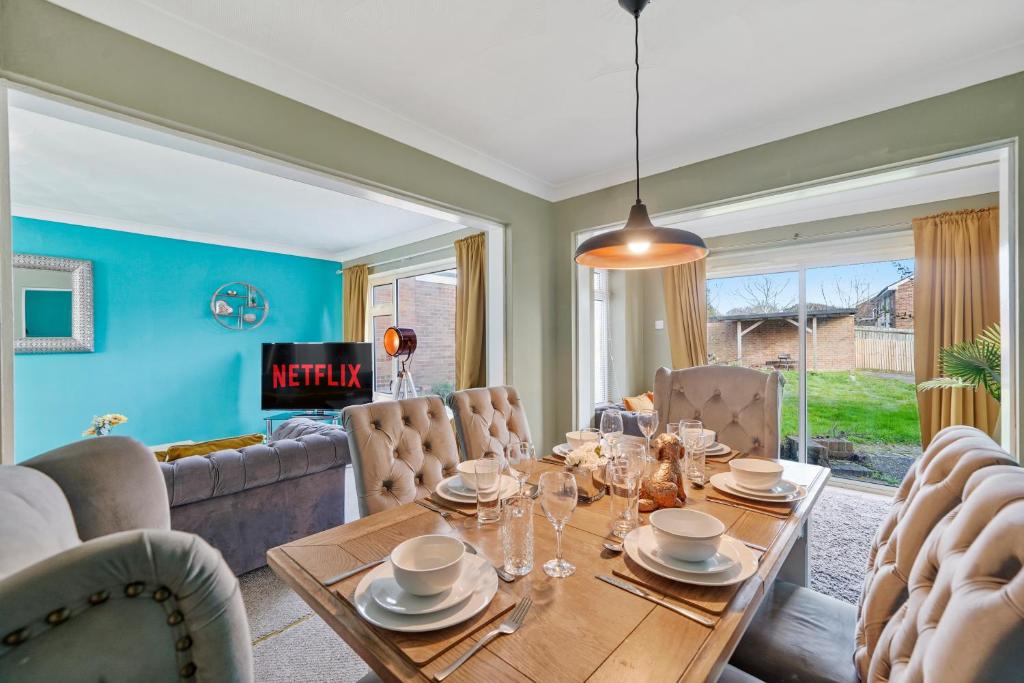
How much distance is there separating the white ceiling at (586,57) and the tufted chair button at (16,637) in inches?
75.0

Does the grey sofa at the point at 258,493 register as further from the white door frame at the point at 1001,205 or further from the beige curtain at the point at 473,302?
the white door frame at the point at 1001,205

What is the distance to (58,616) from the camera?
0.32 metres

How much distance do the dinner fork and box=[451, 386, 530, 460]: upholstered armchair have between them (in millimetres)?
1031

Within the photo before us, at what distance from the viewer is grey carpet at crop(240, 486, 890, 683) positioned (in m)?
1.68

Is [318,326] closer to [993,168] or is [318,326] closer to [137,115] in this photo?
[137,115]

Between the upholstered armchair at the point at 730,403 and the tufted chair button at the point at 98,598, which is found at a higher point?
the tufted chair button at the point at 98,598

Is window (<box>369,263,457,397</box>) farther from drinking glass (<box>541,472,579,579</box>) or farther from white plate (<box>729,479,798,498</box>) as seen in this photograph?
drinking glass (<box>541,472,579,579</box>)

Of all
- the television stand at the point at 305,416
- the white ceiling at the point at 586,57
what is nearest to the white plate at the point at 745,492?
the white ceiling at the point at 586,57

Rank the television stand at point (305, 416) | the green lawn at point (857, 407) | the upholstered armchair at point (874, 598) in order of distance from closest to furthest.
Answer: the upholstered armchair at point (874, 598) → the green lawn at point (857, 407) → the television stand at point (305, 416)

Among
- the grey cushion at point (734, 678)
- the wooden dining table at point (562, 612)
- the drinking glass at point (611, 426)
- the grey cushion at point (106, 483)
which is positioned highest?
the grey cushion at point (106, 483)

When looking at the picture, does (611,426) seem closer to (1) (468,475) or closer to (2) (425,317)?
(1) (468,475)

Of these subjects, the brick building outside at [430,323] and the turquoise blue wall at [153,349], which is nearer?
the turquoise blue wall at [153,349]

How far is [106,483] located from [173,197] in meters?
3.93

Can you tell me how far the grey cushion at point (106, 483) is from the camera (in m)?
0.65
